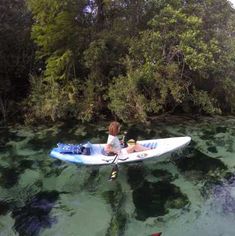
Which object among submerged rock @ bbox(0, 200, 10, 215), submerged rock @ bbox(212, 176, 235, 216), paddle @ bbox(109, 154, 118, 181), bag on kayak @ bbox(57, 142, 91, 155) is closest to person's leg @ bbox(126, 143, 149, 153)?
paddle @ bbox(109, 154, 118, 181)

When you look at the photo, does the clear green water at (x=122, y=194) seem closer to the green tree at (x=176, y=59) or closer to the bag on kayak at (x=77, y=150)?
the bag on kayak at (x=77, y=150)

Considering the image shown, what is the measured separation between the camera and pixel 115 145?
12031mm

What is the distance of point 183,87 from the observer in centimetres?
1677

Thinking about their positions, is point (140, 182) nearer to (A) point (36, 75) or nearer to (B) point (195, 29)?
(B) point (195, 29)

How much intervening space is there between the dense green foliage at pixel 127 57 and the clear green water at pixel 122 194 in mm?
2539

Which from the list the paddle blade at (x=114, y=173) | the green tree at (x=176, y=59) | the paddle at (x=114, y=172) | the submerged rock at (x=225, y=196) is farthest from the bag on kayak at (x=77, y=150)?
the green tree at (x=176, y=59)

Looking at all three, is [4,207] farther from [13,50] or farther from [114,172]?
[13,50]

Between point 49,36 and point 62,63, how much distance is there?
1.31 meters

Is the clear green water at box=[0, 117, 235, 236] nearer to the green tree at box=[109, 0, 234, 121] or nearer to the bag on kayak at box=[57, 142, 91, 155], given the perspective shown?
the bag on kayak at box=[57, 142, 91, 155]

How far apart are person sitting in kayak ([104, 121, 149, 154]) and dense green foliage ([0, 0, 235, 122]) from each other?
4.30 meters

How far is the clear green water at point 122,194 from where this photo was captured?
9.18 metres

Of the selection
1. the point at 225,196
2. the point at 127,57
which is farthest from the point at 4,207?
the point at 127,57

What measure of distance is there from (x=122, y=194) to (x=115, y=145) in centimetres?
174

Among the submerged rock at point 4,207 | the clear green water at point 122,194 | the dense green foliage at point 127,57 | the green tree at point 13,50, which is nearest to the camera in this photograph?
the clear green water at point 122,194
